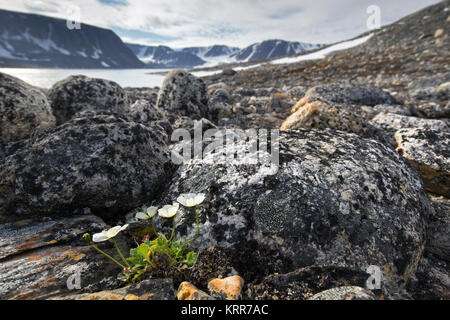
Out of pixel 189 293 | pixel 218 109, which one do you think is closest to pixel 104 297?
pixel 189 293

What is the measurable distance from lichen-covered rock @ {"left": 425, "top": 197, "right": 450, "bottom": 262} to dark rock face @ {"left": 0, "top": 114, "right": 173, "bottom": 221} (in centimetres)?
370

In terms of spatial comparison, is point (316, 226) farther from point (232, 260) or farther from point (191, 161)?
point (191, 161)

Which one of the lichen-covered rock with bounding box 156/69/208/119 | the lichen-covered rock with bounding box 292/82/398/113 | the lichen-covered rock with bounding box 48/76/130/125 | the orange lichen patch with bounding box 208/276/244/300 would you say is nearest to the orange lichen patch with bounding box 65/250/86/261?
the orange lichen patch with bounding box 208/276/244/300

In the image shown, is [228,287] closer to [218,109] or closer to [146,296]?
[146,296]

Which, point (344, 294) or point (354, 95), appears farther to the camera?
point (354, 95)

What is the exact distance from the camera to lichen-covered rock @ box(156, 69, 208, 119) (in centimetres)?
890

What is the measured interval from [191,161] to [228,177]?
885mm

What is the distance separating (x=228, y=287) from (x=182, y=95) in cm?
787

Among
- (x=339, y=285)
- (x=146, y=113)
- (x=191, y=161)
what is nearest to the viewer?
(x=339, y=285)

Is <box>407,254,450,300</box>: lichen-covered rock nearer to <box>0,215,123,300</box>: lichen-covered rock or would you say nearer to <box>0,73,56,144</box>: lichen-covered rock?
<box>0,215,123,300</box>: lichen-covered rock

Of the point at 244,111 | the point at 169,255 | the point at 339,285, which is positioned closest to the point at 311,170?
the point at 339,285

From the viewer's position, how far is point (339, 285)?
82.9 inches

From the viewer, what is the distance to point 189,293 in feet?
6.51

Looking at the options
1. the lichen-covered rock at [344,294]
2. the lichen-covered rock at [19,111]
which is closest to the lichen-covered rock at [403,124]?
the lichen-covered rock at [344,294]
